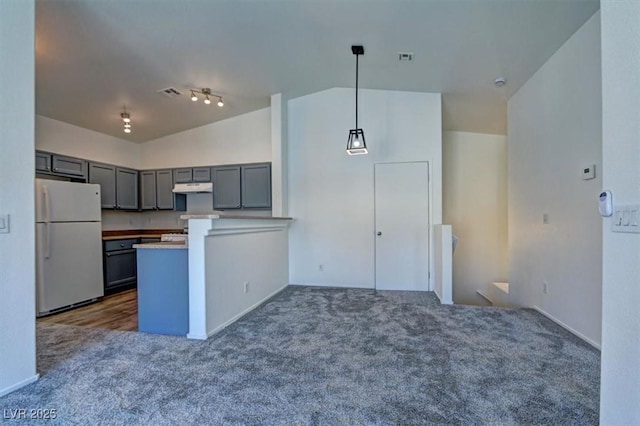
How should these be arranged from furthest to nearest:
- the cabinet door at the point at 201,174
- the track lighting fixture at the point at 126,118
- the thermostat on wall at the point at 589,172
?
the cabinet door at the point at 201,174 < the track lighting fixture at the point at 126,118 < the thermostat on wall at the point at 589,172

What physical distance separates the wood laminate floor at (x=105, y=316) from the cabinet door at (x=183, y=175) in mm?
2055

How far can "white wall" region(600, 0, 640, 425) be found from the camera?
3.73ft

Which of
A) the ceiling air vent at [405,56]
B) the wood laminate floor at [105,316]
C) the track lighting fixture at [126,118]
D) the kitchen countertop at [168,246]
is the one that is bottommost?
the wood laminate floor at [105,316]

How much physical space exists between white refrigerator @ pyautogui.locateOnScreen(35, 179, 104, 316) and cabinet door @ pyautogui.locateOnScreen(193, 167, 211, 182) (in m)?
1.45

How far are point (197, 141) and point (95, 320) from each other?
329 cm

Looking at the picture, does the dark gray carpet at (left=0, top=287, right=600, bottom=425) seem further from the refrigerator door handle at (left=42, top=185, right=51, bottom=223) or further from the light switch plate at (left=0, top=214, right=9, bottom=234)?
the refrigerator door handle at (left=42, top=185, right=51, bottom=223)

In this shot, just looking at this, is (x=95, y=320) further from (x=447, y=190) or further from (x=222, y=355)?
(x=447, y=190)

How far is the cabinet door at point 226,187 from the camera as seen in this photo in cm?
512

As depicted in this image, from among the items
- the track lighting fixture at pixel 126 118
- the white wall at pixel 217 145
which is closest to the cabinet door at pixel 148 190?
the white wall at pixel 217 145

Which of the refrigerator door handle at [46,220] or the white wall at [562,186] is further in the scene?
the refrigerator door handle at [46,220]

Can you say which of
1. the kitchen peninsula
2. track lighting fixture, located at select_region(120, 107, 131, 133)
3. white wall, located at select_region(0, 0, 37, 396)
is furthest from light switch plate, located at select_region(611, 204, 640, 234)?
track lighting fixture, located at select_region(120, 107, 131, 133)

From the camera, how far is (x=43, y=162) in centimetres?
400

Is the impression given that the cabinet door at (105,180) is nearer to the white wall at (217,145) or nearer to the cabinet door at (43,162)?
the cabinet door at (43,162)

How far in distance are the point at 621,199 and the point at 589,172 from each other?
1.79m
